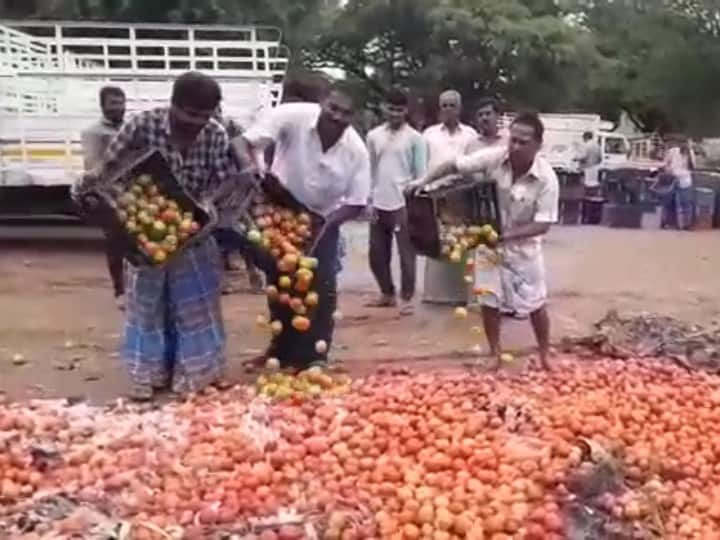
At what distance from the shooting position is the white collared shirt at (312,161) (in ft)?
23.7

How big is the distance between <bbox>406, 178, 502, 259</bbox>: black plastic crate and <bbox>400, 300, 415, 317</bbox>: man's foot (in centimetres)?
271

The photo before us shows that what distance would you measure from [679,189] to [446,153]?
12.9 metres

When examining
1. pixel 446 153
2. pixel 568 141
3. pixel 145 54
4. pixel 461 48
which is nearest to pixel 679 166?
pixel 568 141

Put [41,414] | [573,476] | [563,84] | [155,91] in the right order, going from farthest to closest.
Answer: [563,84]
[155,91]
[41,414]
[573,476]

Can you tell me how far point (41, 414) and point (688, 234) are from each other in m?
16.4

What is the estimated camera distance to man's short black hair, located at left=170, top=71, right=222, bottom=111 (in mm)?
6348

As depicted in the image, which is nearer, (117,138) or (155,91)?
(117,138)

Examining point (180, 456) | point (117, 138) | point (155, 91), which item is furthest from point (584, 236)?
point (180, 456)

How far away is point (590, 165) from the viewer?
23922 millimetres

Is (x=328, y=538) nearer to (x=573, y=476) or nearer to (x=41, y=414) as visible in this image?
(x=573, y=476)

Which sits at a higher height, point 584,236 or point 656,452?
point 656,452

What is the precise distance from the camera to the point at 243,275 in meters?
12.2

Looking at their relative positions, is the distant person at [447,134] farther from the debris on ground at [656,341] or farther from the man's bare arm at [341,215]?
the man's bare arm at [341,215]

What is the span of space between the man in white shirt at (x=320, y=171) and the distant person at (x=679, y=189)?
1518cm
